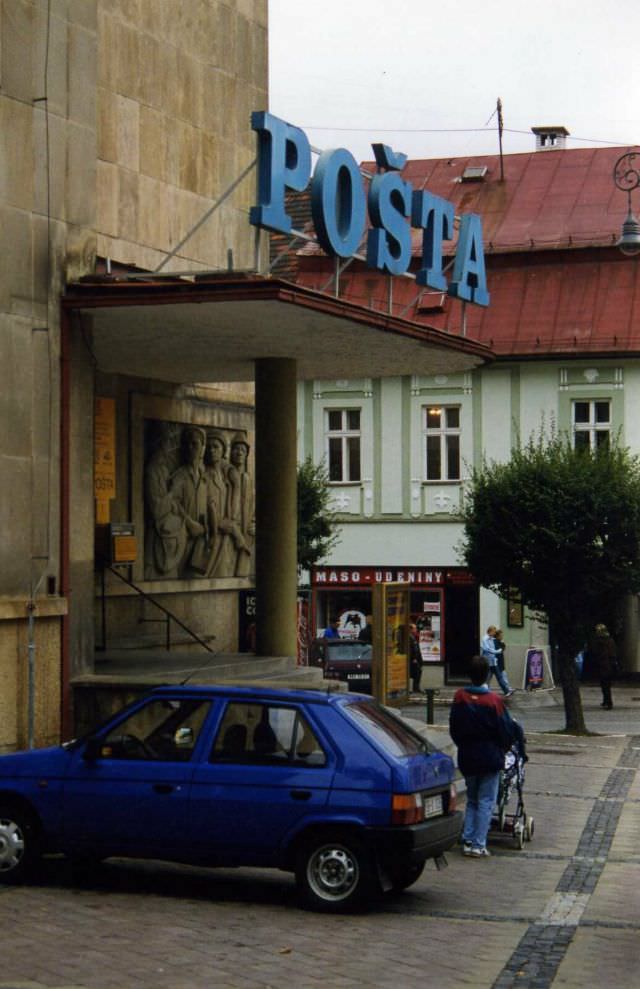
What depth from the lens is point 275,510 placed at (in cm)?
2244

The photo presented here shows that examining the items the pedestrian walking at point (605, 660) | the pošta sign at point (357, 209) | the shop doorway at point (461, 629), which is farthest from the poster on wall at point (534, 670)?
the pošta sign at point (357, 209)

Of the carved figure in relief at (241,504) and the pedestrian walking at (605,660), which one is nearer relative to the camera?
the carved figure in relief at (241,504)

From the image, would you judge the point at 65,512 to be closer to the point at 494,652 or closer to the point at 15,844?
the point at 15,844

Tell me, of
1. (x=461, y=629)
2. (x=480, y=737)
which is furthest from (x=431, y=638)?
(x=480, y=737)

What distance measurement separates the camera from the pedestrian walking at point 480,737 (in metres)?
14.8

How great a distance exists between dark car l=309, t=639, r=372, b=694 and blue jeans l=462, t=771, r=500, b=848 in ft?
73.9

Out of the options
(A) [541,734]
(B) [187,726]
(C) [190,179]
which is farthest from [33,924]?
(A) [541,734]

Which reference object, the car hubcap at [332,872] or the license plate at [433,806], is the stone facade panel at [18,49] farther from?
the car hubcap at [332,872]

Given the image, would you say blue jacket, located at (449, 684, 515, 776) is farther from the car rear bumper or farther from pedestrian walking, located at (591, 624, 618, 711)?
pedestrian walking, located at (591, 624, 618, 711)

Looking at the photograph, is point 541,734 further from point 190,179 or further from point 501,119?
point 501,119

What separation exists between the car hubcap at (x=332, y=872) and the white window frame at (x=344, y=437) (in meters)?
37.3

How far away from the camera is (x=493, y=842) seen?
16.1m

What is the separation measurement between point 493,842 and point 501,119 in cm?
4110

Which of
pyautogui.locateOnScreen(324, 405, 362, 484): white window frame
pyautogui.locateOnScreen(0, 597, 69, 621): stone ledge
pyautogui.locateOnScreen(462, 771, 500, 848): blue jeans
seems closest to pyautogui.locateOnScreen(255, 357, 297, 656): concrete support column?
pyautogui.locateOnScreen(0, 597, 69, 621): stone ledge
